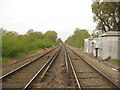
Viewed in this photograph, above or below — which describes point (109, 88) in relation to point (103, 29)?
below

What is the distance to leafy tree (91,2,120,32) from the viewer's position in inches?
1099

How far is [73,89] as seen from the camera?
726cm

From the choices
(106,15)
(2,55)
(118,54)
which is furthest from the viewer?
(106,15)

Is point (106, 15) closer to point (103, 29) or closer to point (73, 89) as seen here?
point (103, 29)

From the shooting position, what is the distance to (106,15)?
99.6 feet

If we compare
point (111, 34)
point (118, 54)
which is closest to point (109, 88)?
point (118, 54)

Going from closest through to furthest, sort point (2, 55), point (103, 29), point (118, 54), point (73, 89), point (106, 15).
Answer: point (73, 89) < point (2, 55) < point (118, 54) < point (106, 15) < point (103, 29)

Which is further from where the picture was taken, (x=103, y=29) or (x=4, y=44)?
(x=103, y=29)

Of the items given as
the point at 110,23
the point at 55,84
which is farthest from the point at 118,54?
the point at 55,84

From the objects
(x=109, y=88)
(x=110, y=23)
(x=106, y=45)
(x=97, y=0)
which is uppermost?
(x=97, y=0)

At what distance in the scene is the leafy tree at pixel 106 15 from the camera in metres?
27.9

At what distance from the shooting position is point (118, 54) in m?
20.2

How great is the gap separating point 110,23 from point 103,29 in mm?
2393

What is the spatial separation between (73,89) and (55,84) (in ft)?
4.01
